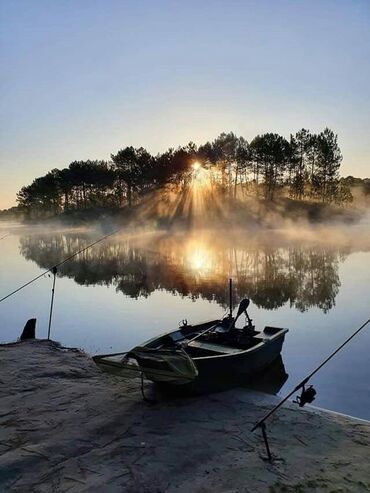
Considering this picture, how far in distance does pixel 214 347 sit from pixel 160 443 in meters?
4.28

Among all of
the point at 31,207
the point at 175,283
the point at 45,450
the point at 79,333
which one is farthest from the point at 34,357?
the point at 31,207

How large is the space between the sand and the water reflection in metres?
11.0

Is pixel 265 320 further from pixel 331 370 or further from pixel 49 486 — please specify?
pixel 49 486

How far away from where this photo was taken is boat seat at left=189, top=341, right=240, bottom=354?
451 inches

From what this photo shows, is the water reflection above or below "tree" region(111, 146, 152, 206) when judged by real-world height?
below

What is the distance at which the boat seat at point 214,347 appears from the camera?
37.6ft

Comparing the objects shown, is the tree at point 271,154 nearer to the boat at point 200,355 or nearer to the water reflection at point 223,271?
the water reflection at point 223,271

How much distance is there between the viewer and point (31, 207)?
135000mm

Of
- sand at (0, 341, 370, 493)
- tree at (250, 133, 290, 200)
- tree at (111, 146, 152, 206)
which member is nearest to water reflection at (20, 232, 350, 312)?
sand at (0, 341, 370, 493)

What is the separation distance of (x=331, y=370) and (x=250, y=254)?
27.3 metres

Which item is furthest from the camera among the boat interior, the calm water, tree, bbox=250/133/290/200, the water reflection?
tree, bbox=250/133/290/200

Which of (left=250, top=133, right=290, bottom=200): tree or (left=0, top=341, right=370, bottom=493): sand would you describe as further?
(left=250, top=133, right=290, bottom=200): tree

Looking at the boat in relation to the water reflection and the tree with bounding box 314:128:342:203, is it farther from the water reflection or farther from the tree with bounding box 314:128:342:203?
the tree with bounding box 314:128:342:203

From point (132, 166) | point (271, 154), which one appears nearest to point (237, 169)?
point (271, 154)
